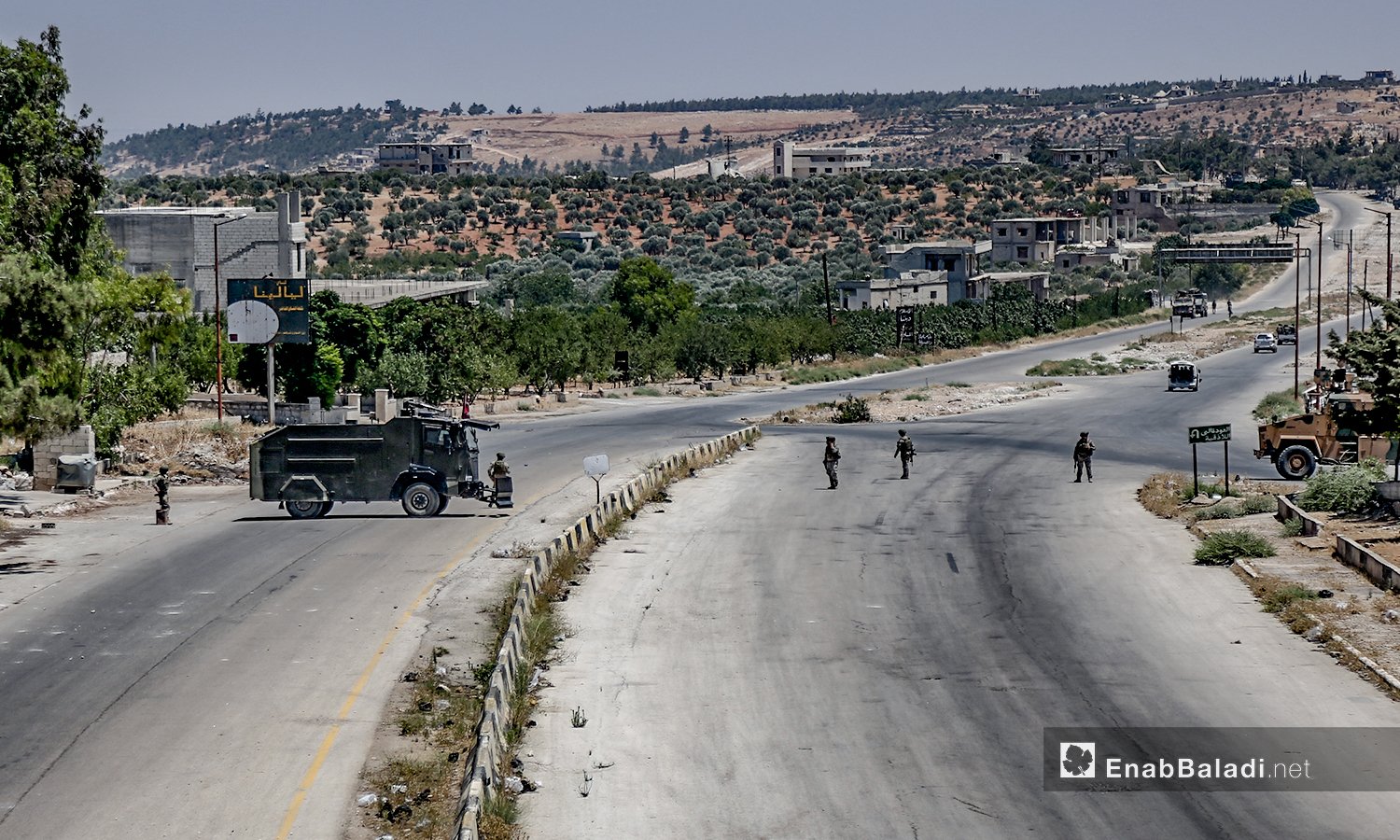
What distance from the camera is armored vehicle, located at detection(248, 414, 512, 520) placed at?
36.1m

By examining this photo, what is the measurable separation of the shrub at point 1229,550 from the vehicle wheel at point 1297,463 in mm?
15168

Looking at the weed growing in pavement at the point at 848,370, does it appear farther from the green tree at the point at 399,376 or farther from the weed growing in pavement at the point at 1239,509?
the weed growing in pavement at the point at 1239,509

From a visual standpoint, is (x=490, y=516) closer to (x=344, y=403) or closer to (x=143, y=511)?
(x=143, y=511)

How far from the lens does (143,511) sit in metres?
38.9

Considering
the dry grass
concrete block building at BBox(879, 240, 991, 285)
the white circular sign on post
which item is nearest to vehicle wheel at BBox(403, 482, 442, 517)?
the dry grass

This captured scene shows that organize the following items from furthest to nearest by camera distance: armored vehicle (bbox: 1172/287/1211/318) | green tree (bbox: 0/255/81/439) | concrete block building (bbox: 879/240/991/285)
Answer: armored vehicle (bbox: 1172/287/1211/318), concrete block building (bbox: 879/240/991/285), green tree (bbox: 0/255/81/439)

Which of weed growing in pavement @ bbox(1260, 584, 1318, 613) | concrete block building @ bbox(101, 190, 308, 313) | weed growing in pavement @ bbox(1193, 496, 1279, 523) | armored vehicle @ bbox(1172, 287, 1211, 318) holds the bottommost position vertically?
weed growing in pavement @ bbox(1260, 584, 1318, 613)

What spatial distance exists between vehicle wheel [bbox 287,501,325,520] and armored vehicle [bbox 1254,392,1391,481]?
27.4 meters

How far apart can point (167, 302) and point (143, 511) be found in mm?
16351

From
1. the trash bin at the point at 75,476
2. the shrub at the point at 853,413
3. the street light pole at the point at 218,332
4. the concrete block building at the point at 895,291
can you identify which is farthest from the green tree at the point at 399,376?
the concrete block building at the point at 895,291

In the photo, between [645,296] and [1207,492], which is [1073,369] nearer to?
[645,296]

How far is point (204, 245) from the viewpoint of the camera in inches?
3585

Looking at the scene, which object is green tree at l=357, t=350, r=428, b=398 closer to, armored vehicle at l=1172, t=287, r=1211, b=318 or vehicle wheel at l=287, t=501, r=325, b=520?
vehicle wheel at l=287, t=501, r=325, b=520

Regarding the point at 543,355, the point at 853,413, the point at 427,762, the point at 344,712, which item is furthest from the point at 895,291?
the point at 427,762
